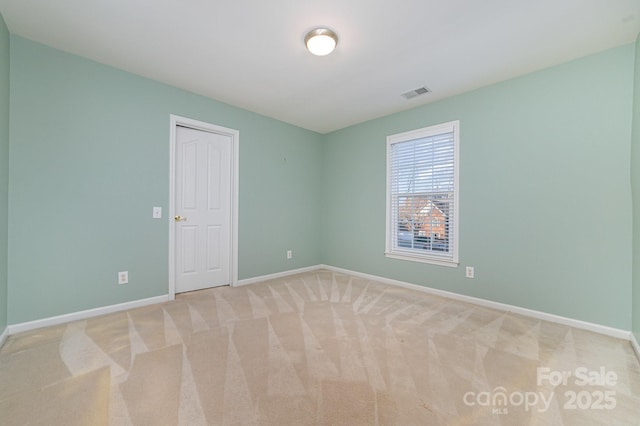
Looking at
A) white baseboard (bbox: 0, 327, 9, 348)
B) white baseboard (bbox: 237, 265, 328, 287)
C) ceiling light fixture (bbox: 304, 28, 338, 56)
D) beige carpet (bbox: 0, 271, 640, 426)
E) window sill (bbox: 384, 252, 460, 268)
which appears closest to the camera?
beige carpet (bbox: 0, 271, 640, 426)

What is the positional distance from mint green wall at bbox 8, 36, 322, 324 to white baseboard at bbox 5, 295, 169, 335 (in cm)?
5

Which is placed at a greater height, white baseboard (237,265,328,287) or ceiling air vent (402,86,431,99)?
ceiling air vent (402,86,431,99)

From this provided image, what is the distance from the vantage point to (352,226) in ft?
15.2

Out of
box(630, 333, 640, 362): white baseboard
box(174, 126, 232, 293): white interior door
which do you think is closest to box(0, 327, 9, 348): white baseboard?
box(174, 126, 232, 293): white interior door

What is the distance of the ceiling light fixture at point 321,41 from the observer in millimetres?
2227

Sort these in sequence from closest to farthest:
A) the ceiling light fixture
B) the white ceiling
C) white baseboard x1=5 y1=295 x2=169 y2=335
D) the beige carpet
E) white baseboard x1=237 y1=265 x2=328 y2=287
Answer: the beige carpet
the white ceiling
the ceiling light fixture
white baseboard x1=5 y1=295 x2=169 y2=335
white baseboard x1=237 y1=265 x2=328 y2=287

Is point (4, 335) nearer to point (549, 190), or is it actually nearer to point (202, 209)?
point (202, 209)

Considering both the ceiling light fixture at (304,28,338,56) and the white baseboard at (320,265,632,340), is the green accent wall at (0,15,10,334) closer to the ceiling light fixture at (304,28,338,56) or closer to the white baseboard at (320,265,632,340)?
the ceiling light fixture at (304,28,338,56)

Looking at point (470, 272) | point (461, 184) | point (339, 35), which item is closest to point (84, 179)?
point (339, 35)

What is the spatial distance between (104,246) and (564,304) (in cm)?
477

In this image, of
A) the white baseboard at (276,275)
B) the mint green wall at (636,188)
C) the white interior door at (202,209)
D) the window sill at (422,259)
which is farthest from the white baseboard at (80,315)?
the mint green wall at (636,188)

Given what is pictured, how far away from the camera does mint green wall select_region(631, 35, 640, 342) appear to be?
2164mm

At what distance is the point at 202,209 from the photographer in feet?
11.9

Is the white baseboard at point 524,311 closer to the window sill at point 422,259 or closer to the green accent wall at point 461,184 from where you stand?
the green accent wall at point 461,184
